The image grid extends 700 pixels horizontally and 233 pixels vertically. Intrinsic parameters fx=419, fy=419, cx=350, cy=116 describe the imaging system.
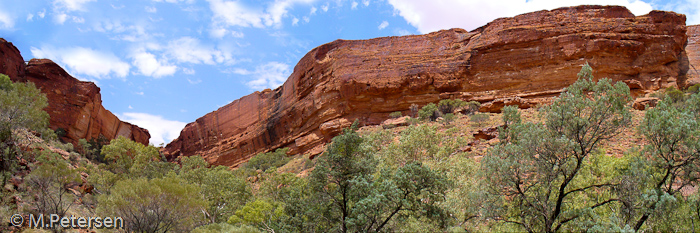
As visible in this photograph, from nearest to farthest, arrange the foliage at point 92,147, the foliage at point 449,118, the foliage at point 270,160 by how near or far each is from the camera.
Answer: the foliage at point 449,118 < the foliage at point 92,147 < the foliage at point 270,160

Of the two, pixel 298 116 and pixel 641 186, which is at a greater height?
pixel 298 116

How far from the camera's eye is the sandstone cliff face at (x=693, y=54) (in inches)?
1310

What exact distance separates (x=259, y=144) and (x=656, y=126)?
46420mm

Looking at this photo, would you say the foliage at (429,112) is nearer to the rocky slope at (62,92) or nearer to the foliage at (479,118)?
the foliage at (479,118)

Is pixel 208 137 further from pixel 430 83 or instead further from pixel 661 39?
pixel 661 39

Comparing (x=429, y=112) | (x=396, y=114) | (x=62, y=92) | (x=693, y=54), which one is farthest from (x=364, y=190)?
(x=62, y=92)

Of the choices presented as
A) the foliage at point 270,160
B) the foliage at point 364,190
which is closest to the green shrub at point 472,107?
the foliage at point 270,160

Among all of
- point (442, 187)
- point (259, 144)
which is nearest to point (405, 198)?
point (442, 187)

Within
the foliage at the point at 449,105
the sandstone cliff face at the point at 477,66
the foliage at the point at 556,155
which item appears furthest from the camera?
the foliage at the point at 449,105

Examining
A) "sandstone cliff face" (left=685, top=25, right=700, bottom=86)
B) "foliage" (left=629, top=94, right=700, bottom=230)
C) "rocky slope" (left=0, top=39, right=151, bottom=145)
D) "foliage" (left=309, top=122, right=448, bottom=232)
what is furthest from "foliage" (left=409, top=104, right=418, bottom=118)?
"rocky slope" (left=0, top=39, right=151, bottom=145)

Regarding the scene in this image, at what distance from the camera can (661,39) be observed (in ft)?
111

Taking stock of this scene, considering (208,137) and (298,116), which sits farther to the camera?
(208,137)

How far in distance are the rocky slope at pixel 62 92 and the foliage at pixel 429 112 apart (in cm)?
3352

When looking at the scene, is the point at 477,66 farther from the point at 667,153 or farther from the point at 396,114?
the point at 667,153
